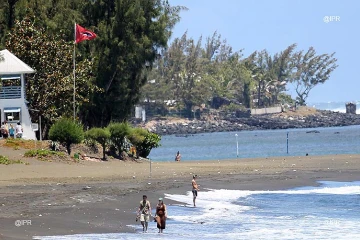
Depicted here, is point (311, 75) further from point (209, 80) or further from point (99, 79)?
point (99, 79)

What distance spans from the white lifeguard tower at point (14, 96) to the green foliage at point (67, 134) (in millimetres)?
3522

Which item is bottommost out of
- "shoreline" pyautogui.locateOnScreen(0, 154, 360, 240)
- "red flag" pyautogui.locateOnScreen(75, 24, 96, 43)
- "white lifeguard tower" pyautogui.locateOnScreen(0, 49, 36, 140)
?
"shoreline" pyautogui.locateOnScreen(0, 154, 360, 240)

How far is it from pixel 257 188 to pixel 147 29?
2437 cm

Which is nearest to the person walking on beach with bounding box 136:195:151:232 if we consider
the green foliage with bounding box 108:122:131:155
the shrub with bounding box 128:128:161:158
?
the green foliage with bounding box 108:122:131:155

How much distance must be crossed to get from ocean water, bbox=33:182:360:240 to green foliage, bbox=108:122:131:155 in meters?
14.6

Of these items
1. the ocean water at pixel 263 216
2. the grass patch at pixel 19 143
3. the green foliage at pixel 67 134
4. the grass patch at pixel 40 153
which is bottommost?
the ocean water at pixel 263 216

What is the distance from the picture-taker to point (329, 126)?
6870 inches

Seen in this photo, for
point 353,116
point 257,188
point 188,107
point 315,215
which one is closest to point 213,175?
point 257,188

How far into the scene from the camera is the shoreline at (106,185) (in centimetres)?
2459

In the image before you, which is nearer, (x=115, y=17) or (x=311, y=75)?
(x=115, y=17)

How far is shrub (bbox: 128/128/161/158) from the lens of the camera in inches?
2066

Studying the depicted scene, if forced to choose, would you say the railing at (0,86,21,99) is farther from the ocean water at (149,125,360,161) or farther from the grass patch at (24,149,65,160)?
the ocean water at (149,125,360,161)

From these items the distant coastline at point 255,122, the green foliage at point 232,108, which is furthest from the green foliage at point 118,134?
the green foliage at point 232,108

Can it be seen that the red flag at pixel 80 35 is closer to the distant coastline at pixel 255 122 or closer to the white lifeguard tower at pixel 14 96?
the white lifeguard tower at pixel 14 96
